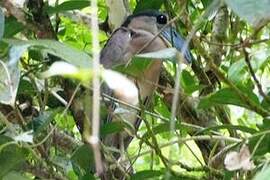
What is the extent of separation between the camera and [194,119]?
4.83 feet

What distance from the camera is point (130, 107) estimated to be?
3.64 ft

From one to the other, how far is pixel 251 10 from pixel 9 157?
498mm

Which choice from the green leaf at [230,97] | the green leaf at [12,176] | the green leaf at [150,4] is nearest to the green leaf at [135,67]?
the green leaf at [230,97]

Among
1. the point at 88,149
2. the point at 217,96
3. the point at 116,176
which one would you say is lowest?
the point at 116,176

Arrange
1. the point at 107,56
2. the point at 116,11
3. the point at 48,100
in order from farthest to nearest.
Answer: the point at 107,56, the point at 116,11, the point at 48,100

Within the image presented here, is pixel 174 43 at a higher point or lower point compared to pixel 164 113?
higher

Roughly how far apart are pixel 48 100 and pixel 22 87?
5.2 inches

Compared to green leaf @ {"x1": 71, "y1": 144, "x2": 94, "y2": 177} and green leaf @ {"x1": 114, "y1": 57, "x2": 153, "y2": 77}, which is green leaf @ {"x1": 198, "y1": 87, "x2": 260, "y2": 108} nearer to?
green leaf @ {"x1": 114, "y1": 57, "x2": 153, "y2": 77}

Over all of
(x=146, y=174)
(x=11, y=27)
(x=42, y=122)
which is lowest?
(x=146, y=174)

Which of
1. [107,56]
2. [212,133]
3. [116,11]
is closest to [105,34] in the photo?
[107,56]

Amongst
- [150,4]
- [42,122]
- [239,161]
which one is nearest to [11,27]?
[42,122]

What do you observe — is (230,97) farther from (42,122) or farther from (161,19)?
(161,19)

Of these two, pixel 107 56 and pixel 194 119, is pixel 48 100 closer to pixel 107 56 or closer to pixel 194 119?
pixel 194 119

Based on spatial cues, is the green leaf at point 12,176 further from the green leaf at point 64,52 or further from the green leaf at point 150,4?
the green leaf at point 150,4
